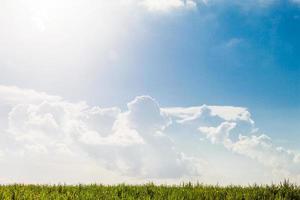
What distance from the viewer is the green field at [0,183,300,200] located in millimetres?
19094

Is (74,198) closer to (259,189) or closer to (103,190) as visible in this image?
(103,190)

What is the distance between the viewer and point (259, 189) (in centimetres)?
2130

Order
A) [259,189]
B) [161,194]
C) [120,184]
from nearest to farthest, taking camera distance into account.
Result: 1. [161,194]
2. [259,189]
3. [120,184]

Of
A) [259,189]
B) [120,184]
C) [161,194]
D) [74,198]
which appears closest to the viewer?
[74,198]

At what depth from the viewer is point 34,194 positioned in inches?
763

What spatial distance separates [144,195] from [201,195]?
233 cm

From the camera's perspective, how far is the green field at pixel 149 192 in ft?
62.6

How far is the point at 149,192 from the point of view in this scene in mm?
21016

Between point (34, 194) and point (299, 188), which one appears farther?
point (299, 188)

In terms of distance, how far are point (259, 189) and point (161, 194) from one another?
4.58m

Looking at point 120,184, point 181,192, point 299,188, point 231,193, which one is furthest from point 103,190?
point 299,188

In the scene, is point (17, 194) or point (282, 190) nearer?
point (17, 194)

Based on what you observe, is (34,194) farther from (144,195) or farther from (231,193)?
(231,193)

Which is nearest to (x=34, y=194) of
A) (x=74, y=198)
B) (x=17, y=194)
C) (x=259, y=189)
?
(x=17, y=194)
